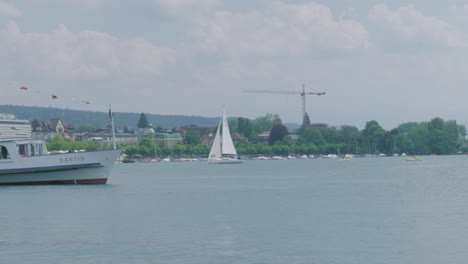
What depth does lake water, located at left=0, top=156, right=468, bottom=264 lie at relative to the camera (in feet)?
122

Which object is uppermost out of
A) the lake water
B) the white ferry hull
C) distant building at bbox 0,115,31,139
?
distant building at bbox 0,115,31,139

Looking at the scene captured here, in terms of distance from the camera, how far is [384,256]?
120ft

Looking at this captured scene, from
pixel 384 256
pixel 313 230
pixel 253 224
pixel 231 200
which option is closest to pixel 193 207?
pixel 231 200

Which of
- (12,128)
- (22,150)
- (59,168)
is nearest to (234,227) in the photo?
(59,168)

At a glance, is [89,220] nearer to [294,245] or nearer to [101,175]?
[294,245]

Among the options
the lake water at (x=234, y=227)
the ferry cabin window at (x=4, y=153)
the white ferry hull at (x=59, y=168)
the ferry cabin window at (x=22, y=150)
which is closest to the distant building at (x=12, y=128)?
→ the ferry cabin window at (x=4, y=153)

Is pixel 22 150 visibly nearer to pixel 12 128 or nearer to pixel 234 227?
pixel 12 128

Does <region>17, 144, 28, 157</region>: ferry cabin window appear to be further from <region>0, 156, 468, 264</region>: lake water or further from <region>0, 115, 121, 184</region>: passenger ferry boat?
<region>0, 156, 468, 264</region>: lake water

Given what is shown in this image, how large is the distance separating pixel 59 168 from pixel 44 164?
4.39 ft

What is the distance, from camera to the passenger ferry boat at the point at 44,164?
77.8 metres

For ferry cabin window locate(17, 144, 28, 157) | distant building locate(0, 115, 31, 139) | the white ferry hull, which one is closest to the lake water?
the white ferry hull

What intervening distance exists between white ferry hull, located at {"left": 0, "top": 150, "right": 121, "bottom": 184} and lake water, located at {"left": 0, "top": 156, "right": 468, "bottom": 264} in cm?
449

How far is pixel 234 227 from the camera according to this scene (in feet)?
153

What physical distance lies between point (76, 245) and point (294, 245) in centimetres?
891
